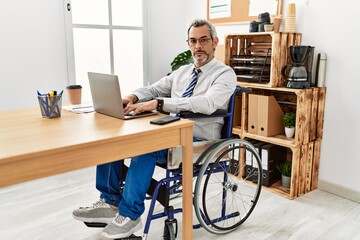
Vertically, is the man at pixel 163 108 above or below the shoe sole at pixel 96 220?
above

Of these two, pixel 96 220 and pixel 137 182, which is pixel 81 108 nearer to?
pixel 137 182

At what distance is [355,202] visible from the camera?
95.2 inches

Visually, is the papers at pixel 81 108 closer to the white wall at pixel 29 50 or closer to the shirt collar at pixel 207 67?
the shirt collar at pixel 207 67

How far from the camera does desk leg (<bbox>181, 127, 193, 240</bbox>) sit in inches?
61.9

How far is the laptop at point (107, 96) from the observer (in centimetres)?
152

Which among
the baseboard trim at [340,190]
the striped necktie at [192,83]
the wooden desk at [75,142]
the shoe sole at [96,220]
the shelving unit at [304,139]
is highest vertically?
the striped necktie at [192,83]

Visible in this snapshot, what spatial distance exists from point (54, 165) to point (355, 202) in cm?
211

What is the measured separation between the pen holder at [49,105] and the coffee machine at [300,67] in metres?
1.59

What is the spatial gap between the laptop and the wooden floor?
2.58 ft

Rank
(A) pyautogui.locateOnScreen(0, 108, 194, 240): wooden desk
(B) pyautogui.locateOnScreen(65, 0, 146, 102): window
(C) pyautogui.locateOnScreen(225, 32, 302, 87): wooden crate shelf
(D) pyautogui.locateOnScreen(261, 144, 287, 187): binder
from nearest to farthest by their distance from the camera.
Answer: (A) pyautogui.locateOnScreen(0, 108, 194, 240): wooden desk
(C) pyautogui.locateOnScreen(225, 32, 302, 87): wooden crate shelf
(D) pyautogui.locateOnScreen(261, 144, 287, 187): binder
(B) pyautogui.locateOnScreen(65, 0, 146, 102): window

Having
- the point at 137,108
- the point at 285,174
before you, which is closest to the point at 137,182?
the point at 137,108

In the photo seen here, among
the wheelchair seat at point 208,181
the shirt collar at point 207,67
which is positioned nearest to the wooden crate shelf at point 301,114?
the wheelchair seat at point 208,181

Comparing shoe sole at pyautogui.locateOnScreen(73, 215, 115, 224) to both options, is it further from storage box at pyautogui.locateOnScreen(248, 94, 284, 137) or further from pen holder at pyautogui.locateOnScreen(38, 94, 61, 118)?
storage box at pyautogui.locateOnScreen(248, 94, 284, 137)

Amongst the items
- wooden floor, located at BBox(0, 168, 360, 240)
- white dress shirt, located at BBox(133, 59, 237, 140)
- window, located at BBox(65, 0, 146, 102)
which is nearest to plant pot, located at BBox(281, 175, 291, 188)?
wooden floor, located at BBox(0, 168, 360, 240)
